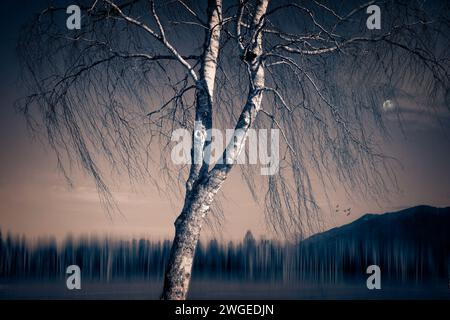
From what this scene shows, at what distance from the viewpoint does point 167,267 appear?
3.96 metres

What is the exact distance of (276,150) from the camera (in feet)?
12.5

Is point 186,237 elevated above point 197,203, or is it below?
below

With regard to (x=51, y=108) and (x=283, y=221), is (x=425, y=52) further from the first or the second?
(x=51, y=108)

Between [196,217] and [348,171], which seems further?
[196,217]

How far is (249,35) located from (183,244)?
197cm
